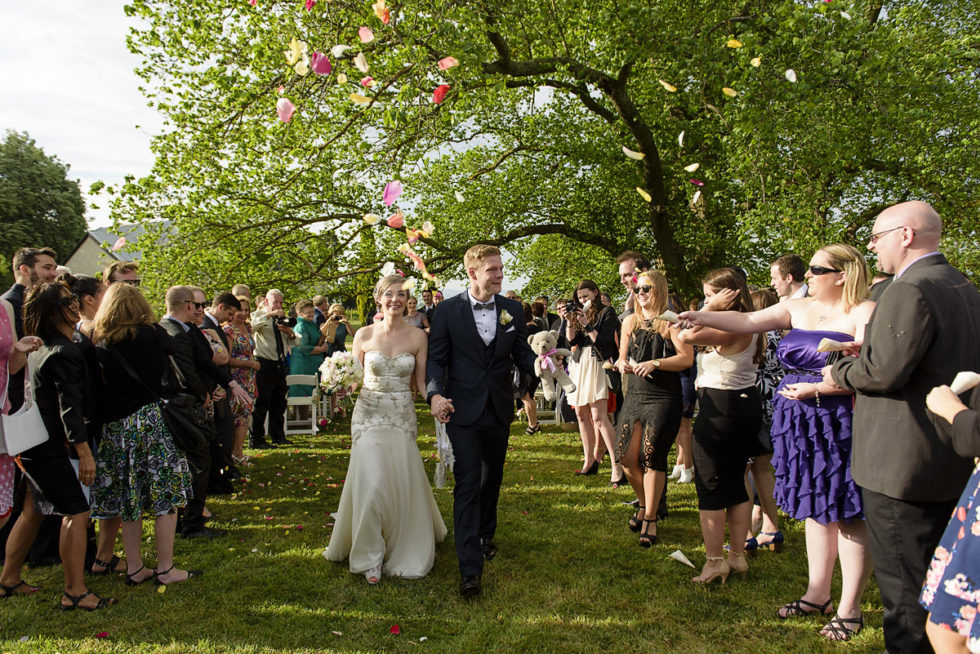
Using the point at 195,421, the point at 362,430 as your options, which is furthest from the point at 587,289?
the point at 195,421

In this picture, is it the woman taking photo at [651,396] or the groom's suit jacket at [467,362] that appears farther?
the woman taking photo at [651,396]

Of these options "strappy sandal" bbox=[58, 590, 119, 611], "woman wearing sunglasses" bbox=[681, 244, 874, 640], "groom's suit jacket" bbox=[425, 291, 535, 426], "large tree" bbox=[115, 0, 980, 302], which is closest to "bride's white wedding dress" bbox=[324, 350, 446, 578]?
"groom's suit jacket" bbox=[425, 291, 535, 426]

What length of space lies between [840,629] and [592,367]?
13.0 feet

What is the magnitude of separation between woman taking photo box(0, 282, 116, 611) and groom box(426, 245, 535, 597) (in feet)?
7.30

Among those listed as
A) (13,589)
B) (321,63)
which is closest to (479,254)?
(13,589)

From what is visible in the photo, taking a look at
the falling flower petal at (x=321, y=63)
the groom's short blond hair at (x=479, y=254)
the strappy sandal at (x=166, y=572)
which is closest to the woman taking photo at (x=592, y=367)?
the groom's short blond hair at (x=479, y=254)

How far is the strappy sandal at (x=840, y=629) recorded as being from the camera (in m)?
3.36

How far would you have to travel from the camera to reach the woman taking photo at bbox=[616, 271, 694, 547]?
4723 millimetres

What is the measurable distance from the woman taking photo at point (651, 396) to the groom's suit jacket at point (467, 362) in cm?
115

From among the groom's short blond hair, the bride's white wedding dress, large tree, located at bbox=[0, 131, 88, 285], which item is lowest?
the bride's white wedding dress

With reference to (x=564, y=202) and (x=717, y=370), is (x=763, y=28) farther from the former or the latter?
(x=717, y=370)

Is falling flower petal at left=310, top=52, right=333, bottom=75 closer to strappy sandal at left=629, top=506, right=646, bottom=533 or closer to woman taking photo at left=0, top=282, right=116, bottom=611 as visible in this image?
woman taking photo at left=0, top=282, right=116, bottom=611

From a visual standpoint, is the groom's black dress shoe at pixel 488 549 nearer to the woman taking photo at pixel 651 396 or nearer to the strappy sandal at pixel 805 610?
the woman taking photo at pixel 651 396

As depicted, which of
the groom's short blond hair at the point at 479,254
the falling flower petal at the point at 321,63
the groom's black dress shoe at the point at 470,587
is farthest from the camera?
the falling flower petal at the point at 321,63
